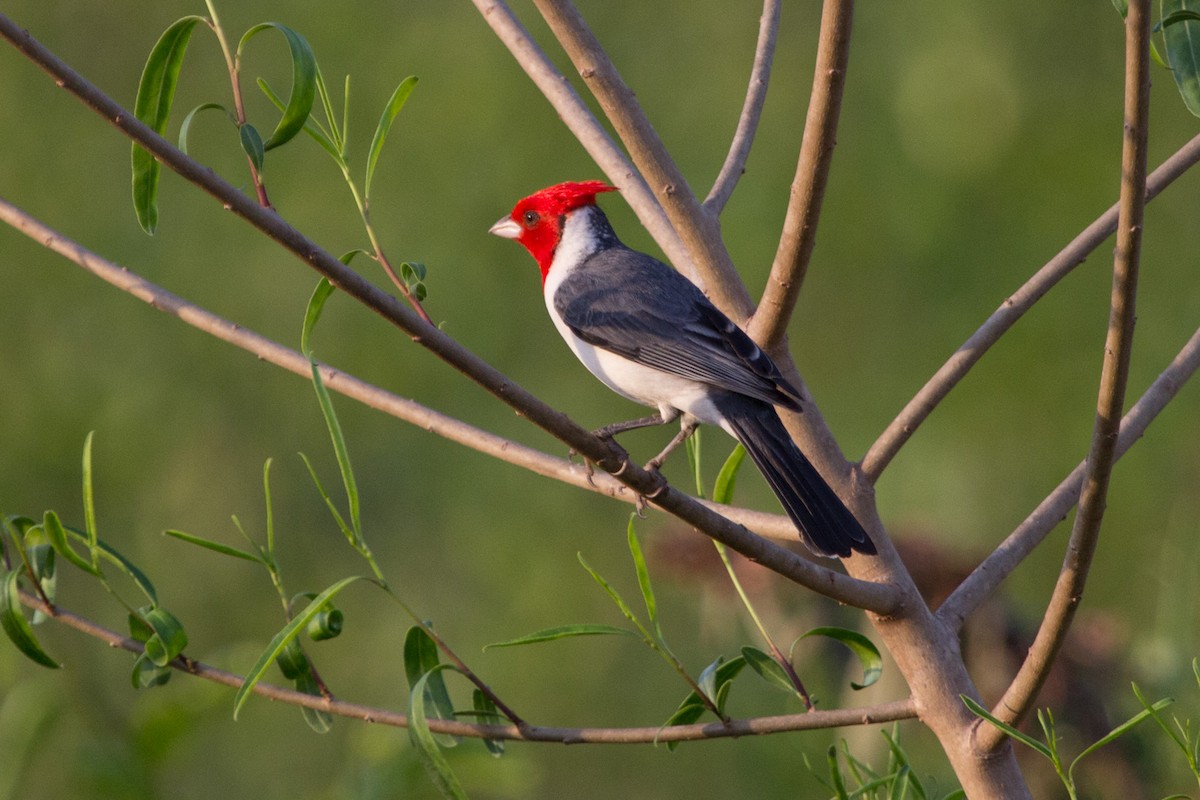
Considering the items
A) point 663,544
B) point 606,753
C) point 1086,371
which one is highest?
point 663,544

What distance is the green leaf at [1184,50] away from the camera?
7.38ft

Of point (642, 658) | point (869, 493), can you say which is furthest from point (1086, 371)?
point (869, 493)

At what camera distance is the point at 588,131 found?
3014 millimetres

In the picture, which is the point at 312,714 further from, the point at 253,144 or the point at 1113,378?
the point at 1113,378

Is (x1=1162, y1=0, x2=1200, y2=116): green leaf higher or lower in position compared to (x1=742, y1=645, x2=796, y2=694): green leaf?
higher

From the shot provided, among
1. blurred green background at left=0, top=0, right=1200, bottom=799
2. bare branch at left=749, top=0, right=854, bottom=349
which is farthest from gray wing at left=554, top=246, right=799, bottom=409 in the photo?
blurred green background at left=0, top=0, right=1200, bottom=799

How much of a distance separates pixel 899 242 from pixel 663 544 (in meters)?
4.20

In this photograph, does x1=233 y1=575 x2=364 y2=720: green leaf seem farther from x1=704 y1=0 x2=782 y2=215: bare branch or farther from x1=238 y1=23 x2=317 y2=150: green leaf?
x1=704 y1=0 x2=782 y2=215: bare branch

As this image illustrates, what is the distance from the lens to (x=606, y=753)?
776cm

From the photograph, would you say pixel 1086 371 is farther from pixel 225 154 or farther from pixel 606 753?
pixel 225 154

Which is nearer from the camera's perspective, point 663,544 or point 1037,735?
point 1037,735

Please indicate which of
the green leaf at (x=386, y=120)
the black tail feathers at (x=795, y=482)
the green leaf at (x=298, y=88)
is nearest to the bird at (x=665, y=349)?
the black tail feathers at (x=795, y=482)

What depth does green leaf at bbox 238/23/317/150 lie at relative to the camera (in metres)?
2.11

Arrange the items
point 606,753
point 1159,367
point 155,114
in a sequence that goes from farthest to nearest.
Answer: point 606,753 < point 1159,367 < point 155,114
